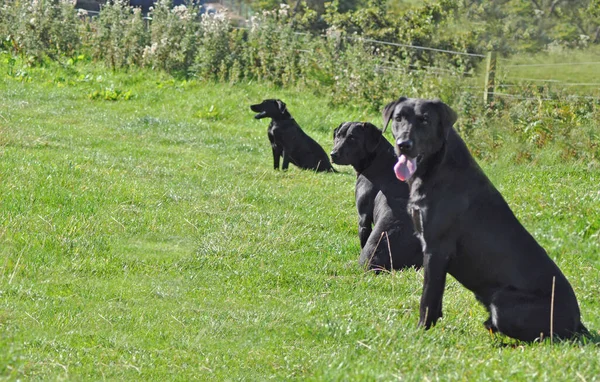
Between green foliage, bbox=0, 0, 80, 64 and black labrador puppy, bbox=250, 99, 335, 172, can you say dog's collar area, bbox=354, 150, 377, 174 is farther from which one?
green foliage, bbox=0, 0, 80, 64

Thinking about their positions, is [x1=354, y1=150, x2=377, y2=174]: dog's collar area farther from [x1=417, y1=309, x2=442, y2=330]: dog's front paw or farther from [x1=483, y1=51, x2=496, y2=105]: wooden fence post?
[x1=483, y1=51, x2=496, y2=105]: wooden fence post

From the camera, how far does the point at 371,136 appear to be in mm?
8211

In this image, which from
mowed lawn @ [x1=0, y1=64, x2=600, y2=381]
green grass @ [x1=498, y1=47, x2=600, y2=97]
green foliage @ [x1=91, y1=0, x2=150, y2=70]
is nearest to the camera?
mowed lawn @ [x1=0, y1=64, x2=600, y2=381]

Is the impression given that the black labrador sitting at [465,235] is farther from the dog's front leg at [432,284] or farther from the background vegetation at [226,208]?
the background vegetation at [226,208]

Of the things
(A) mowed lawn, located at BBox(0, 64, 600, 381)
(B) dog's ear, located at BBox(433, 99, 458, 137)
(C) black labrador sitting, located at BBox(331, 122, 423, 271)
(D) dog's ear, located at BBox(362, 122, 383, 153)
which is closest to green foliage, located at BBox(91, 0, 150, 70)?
(A) mowed lawn, located at BBox(0, 64, 600, 381)

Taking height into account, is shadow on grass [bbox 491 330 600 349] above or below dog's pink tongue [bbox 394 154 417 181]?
below

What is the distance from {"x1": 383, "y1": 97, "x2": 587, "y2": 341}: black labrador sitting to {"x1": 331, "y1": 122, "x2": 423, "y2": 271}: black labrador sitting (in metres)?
1.53

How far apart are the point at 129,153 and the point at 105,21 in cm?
965

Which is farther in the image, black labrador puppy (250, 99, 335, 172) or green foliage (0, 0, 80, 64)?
green foliage (0, 0, 80, 64)

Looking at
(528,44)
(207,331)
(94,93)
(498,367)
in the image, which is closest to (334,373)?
(498,367)

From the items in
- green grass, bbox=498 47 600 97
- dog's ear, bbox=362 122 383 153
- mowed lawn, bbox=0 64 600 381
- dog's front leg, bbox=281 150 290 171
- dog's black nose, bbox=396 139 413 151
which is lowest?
dog's front leg, bbox=281 150 290 171

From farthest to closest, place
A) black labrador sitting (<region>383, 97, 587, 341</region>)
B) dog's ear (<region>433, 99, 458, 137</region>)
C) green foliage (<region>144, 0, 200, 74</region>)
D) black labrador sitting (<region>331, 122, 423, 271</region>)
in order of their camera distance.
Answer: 1. green foliage (<region>144, 0, 200, 74</region>)
2. black labrador sitting (<region>331, 122, 423, 271</region>)
3. dog's ear (<region>433, 99, 458, 137</region>)
4. black labrador sitting (<region>383, 97, 587, 341</region>)

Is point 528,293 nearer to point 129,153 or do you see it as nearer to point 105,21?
point 129,153

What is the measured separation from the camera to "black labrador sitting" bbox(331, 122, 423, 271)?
23.8ft
